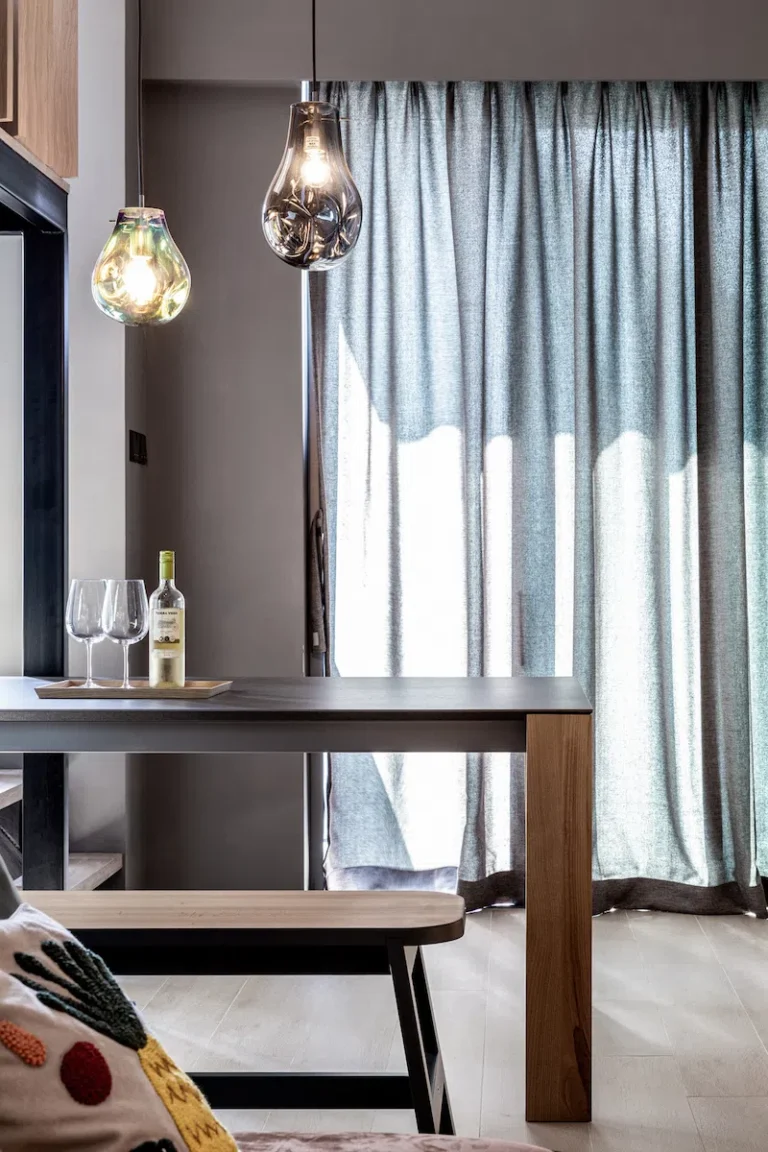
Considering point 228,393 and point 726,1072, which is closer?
point 726,1072

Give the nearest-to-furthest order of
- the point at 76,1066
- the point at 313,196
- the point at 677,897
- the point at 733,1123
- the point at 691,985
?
the point at 76,1066
the point at 733,1123
the point at 313,196
the point at 691,985
the point at 677,897

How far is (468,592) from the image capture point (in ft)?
11.7

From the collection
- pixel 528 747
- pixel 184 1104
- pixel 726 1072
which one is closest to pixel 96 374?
pixel 528 747

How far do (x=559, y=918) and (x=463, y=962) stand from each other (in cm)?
96

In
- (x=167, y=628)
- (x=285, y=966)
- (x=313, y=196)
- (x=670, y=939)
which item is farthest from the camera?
(x=670, y=939)

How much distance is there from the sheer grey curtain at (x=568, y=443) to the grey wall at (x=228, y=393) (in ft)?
0.58

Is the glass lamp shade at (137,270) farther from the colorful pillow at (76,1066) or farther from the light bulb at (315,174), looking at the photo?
the colorful pillow at (76,1066)

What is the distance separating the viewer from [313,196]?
2.32 m

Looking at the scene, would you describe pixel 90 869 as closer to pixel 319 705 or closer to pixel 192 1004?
pixel 192 1004

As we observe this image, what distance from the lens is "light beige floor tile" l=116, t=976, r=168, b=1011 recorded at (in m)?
2.81

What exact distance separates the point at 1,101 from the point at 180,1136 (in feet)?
7.29

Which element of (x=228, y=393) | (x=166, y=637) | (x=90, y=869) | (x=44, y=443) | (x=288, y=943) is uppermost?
(x=228, y=393)

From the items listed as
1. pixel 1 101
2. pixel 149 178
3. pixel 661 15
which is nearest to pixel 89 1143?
pixel 1 101

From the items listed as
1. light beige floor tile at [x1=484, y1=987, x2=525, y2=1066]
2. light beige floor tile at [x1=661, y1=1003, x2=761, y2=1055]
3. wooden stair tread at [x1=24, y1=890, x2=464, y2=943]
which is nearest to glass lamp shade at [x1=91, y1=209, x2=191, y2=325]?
wooden stair tread at [x1=24, y1=890, x2=464, y2=943]
